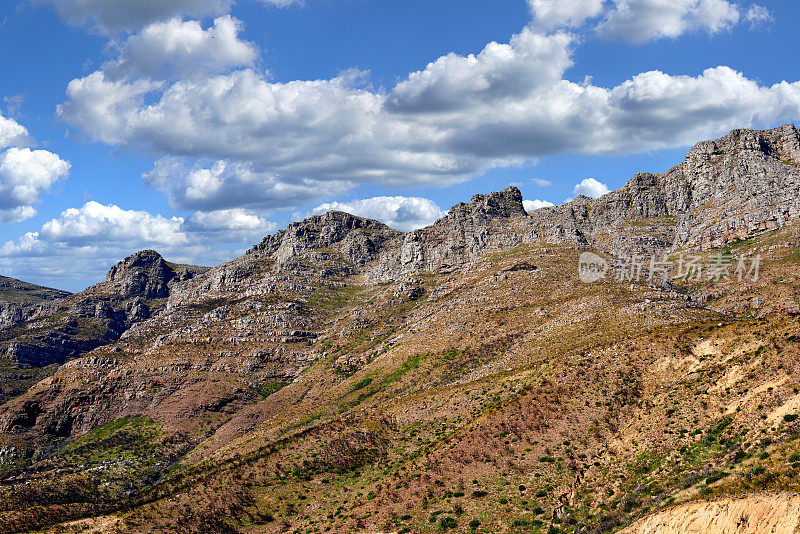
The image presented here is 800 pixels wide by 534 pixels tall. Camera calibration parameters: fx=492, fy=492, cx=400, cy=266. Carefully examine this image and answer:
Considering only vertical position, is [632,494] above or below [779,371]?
below

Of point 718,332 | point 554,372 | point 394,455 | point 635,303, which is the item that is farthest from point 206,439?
point 718,332

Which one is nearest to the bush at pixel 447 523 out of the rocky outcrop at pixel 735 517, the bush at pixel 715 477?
the rocky outcrop at pixel 735 517

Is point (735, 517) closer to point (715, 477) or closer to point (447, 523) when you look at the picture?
point (715, 477)

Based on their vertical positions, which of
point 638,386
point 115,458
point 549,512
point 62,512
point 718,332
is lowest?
point 115,458

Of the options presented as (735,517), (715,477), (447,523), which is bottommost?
(447,523)

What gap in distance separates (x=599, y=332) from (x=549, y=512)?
71.5 meters

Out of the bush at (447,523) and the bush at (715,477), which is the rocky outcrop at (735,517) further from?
the bush at (447,523)

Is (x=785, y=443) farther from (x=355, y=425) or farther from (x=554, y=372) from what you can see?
(x=355, y=425)

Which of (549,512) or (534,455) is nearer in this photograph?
(549,512)

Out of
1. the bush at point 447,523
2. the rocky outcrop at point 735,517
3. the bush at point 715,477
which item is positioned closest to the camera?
the rocky outcrop at point 735,517

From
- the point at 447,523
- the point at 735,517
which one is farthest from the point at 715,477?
the point at 447,523

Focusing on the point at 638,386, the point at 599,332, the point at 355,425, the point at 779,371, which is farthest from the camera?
the point at 599,332

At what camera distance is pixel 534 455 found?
6350cm

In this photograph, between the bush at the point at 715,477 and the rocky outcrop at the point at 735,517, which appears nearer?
the rocky outcrop at the point at 735,517
